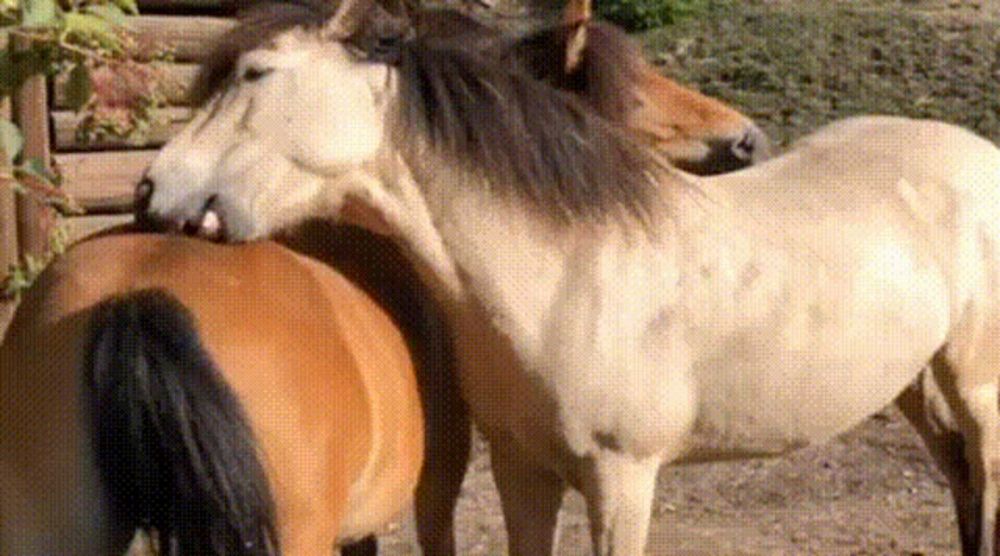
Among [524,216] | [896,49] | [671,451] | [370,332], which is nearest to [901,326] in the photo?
[671,451]

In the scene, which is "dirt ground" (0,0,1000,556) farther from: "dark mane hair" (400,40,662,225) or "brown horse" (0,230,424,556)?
"brown horse" (0,230,424,556)

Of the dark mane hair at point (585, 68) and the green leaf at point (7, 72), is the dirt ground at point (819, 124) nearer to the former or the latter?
the dark mane hair at point (585, 68)

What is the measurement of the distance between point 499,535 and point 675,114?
1.64m

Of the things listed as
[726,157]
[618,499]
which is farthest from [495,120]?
[726,157]

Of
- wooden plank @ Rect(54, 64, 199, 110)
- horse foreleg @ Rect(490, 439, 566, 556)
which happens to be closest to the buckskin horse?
horse foreleg @ Rect(490, 439, 566, 556)

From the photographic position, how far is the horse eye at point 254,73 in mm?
3492

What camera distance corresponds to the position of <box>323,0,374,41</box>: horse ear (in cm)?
360

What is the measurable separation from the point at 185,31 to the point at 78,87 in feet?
8.37

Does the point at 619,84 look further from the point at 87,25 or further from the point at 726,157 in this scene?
the point at 87,25

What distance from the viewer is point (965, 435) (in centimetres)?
487

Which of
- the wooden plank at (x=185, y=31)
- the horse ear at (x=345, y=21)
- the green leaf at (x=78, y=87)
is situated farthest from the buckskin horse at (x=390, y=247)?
the wooden plank at (x=185, y=31)

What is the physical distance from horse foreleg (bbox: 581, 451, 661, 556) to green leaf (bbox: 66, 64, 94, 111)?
47.4 inches

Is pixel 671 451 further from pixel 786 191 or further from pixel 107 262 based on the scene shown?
pixel 107 262

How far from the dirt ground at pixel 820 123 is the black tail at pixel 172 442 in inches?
115
